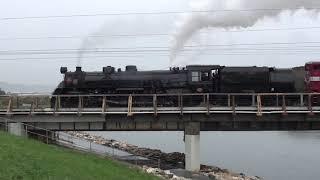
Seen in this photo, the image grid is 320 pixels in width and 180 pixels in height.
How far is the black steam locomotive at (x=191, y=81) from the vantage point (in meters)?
39.9

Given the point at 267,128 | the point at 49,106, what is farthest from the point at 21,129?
the point at 267,128

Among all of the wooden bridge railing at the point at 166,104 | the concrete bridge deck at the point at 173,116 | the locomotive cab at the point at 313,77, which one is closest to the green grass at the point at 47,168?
the concrete bridge deck at the point at 173,116

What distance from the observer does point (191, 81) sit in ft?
131

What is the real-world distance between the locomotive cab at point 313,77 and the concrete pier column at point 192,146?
9959 millimetres

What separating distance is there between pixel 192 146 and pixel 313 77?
1120cm

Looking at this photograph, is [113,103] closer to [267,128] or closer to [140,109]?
[140,109]

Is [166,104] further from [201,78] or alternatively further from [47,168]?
[47,168]

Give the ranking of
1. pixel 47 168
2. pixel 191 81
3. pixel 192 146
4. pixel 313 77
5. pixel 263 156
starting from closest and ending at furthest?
pixel 47 168 < pixel 192 146 < pixel 313 77 < pixel 191 81 < pixel 263 156

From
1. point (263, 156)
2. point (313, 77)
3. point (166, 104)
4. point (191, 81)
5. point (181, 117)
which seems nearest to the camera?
point (181, 117)

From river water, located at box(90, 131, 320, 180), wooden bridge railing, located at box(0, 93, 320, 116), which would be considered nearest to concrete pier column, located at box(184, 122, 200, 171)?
wooden bridge railing, located at box(0, 93, 320, 116)

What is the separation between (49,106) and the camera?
38438 mm

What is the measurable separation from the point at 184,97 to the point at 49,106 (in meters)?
9.67

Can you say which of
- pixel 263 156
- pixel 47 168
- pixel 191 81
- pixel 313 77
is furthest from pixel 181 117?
pixel 263 156

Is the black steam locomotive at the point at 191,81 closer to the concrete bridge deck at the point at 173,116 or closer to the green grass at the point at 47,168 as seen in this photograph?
the concrete bridge deck at the point at 173,116
